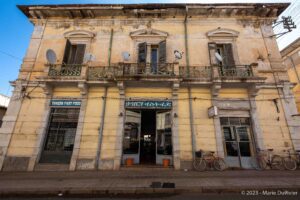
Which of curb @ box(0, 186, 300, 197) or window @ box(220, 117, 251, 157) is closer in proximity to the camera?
curb @ box(0, 186, 300, 197)

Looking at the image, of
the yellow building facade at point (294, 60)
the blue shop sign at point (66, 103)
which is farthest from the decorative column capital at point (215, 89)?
the yellow building facade at point (294, 60)

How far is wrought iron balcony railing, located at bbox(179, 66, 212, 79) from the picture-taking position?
8977 mm

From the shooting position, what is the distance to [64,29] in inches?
419

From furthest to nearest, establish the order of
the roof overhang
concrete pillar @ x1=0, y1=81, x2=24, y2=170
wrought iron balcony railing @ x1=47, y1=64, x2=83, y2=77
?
the roof overhang, wrought iron balcony railing @ x1=47, y1=64, x2=83, y2=77, concrete pillar @ x1=0, y1=81, x2=24, y2=170

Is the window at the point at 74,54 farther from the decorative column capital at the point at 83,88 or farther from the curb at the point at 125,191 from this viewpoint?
the curb at the point at 125,191

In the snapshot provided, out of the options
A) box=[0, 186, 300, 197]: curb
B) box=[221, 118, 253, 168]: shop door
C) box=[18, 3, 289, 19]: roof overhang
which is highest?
box=[18, 3, 289, 19]: roof overhang

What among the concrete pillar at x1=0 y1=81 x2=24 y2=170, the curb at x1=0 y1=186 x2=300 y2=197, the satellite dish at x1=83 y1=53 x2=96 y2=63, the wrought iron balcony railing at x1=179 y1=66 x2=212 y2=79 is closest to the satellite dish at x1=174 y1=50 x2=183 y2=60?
the wrought iron balcony railing at x1=179 y1=66 x2=212 y2=79

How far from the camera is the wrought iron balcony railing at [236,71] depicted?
887 centimetres

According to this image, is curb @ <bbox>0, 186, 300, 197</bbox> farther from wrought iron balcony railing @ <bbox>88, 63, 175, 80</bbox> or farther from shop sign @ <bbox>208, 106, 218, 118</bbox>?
wrought iron balcony railing @ <bbox>88, 63, 175, 80</bbox>

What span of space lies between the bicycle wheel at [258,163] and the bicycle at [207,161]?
164 centimetres

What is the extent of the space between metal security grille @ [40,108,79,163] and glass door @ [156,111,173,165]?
16.0 ft

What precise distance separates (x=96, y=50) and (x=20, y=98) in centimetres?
537

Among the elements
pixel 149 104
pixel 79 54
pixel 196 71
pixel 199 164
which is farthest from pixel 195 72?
pixel 79 54

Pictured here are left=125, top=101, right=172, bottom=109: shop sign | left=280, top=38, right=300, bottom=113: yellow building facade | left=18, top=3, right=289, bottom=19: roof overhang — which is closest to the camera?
left=125, top=101, right=172, bottom=109: shop sign
